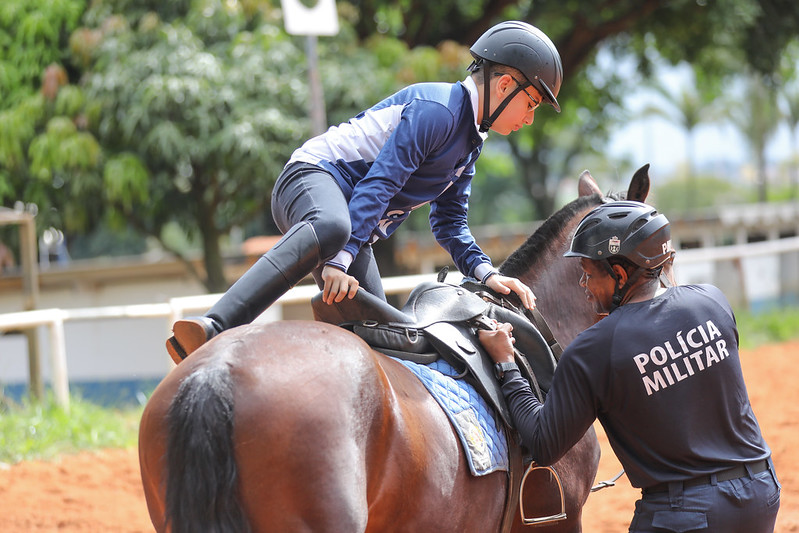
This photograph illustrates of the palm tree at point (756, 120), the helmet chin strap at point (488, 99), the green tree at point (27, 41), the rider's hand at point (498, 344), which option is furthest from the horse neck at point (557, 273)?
the palm tree at point (756, 120)

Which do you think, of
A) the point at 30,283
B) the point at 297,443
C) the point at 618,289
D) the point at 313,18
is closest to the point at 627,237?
the point at 618,289

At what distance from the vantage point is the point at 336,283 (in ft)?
8.78

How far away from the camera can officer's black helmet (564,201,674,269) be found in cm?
256

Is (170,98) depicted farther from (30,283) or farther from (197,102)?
(30,283)

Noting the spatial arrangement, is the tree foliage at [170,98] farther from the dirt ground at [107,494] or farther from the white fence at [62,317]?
the dirt ground at [107,494]

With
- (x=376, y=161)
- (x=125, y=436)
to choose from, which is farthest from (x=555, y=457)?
(x=125, y=436)

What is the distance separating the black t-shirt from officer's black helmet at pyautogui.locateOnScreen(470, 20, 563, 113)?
0.98m

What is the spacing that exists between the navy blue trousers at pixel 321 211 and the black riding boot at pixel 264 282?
48 mm

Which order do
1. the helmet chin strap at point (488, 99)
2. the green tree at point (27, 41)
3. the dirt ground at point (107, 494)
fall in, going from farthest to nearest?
the green tree at point (27, 41) → the dirt ground at point (107, 494) → the helmet chin strap at point (488, 99)

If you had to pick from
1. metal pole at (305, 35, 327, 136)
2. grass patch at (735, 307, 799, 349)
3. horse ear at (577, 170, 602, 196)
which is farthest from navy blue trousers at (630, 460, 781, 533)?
grass patch at (735, 307, 799, 349)

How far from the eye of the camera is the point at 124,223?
11352mm

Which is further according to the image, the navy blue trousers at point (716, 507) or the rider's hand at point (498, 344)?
the rider's hand at point (498, 344)

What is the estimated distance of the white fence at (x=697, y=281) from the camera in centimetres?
668

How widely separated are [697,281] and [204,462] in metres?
9.98
